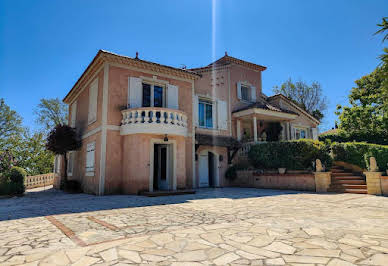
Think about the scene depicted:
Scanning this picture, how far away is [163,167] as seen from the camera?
1195 cm

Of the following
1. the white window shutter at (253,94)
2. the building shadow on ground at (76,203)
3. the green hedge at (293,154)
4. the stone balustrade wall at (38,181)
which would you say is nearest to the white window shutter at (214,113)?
the green hedge at (293,154)

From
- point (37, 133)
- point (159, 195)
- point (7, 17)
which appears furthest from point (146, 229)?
point (37, 133)

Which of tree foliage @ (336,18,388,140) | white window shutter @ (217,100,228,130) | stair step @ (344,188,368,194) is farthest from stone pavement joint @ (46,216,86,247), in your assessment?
tree foliage @ (336,18,388,140)

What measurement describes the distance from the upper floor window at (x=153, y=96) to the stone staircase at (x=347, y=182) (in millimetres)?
9074

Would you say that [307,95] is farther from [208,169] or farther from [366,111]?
[208,169]

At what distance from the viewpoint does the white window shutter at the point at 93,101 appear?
38.9 ft

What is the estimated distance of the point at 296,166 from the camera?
12328mm

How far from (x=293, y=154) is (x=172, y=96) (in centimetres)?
704

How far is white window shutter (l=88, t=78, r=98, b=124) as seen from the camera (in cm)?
1184

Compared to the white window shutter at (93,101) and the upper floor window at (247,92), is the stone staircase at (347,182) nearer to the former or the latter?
the upper floor window at (247,92)

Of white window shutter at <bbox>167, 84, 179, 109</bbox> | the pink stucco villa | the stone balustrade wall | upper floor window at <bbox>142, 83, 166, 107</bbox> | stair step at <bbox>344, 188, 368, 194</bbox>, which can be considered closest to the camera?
stair step at <bbox>344, 188, 368, 194</bbox>

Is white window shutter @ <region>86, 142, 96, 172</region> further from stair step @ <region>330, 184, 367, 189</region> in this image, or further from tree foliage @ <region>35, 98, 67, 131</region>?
tree foliage @ <region>35, 98, 67, 131</region>

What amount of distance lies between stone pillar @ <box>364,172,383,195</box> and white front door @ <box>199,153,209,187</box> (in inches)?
314

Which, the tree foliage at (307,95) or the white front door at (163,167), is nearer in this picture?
the white front door at (163,167)
